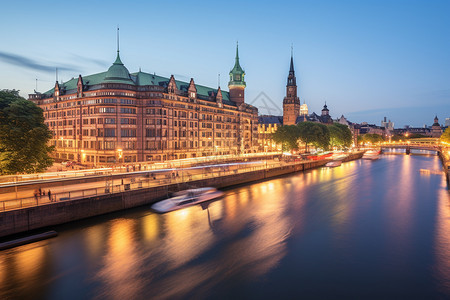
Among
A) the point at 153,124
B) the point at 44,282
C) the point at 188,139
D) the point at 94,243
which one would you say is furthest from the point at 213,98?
the point at 44,282

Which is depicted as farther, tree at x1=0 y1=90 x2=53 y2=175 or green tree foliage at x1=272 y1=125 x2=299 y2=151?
green tree foliage at x1=272 y1=125 x2=299 y2=151

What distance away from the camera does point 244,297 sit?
899 inches

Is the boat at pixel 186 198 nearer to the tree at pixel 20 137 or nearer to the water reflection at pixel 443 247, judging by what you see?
the tree at pixel 20 137

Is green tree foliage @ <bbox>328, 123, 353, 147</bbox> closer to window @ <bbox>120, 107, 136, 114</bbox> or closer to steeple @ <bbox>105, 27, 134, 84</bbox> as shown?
window @ <bbox>120, 107, 136, 114</bbox>

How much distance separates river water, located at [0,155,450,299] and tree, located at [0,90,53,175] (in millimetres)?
11385

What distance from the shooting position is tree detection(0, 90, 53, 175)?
37.8 meters

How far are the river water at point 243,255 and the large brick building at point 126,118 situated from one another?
1548 inches

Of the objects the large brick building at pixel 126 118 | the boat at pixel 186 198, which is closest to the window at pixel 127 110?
the large brick building at pixel 126 118

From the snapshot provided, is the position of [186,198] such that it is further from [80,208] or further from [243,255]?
[243,255]

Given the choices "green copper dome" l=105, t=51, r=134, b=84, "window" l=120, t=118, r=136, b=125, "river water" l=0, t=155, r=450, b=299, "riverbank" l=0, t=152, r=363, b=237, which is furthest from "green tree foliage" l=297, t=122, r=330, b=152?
"river water" l=0, t=155, r=450, b=299

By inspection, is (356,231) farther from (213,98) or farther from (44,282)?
(213,98)

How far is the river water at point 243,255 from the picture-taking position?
23.8 meters

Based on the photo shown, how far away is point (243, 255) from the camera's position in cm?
2989

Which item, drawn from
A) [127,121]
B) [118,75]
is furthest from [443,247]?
[118,75]
